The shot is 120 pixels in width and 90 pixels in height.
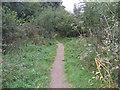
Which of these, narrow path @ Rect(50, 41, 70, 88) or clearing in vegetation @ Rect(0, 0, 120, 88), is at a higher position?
clearing in vegetation @ Rect(0, 0, 120, 88)

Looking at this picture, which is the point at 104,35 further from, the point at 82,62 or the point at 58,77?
the point at 58,77

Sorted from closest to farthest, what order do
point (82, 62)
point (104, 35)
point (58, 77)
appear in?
point (58, 77) < point (104, 35) < point (82, 62)

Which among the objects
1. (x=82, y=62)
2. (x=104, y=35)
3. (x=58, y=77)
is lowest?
(x=58, y=77)

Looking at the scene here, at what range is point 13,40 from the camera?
26.5 feet

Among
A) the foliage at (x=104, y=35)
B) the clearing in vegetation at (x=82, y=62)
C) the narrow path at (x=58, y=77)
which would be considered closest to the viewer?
the foliage at (x=104, y=35)

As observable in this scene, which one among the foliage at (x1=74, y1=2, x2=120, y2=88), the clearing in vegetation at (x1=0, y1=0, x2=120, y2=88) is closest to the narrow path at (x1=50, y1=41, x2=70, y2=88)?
the clearing in vegetation at (x1=0, y1=0, x2=120, y2=88)

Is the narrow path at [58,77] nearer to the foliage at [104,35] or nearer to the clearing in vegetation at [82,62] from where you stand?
the clearing in vegetation at [82,62]

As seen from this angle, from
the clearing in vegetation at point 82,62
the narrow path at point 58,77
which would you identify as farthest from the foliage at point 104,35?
the narrow path at point 58,77

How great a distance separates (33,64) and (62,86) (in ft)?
6.44

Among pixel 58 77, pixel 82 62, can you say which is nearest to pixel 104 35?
pixel 82 62

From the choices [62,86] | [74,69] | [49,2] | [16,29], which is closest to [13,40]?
[16,29]

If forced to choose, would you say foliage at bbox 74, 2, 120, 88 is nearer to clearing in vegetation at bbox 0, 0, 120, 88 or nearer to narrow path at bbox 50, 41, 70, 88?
clearing in vegetation at bbox 0, 0, 120, 88

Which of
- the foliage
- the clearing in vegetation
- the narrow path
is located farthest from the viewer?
the narrow path

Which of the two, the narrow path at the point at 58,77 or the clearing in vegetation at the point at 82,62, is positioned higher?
the clearing in vegetation at the point at 82,62
